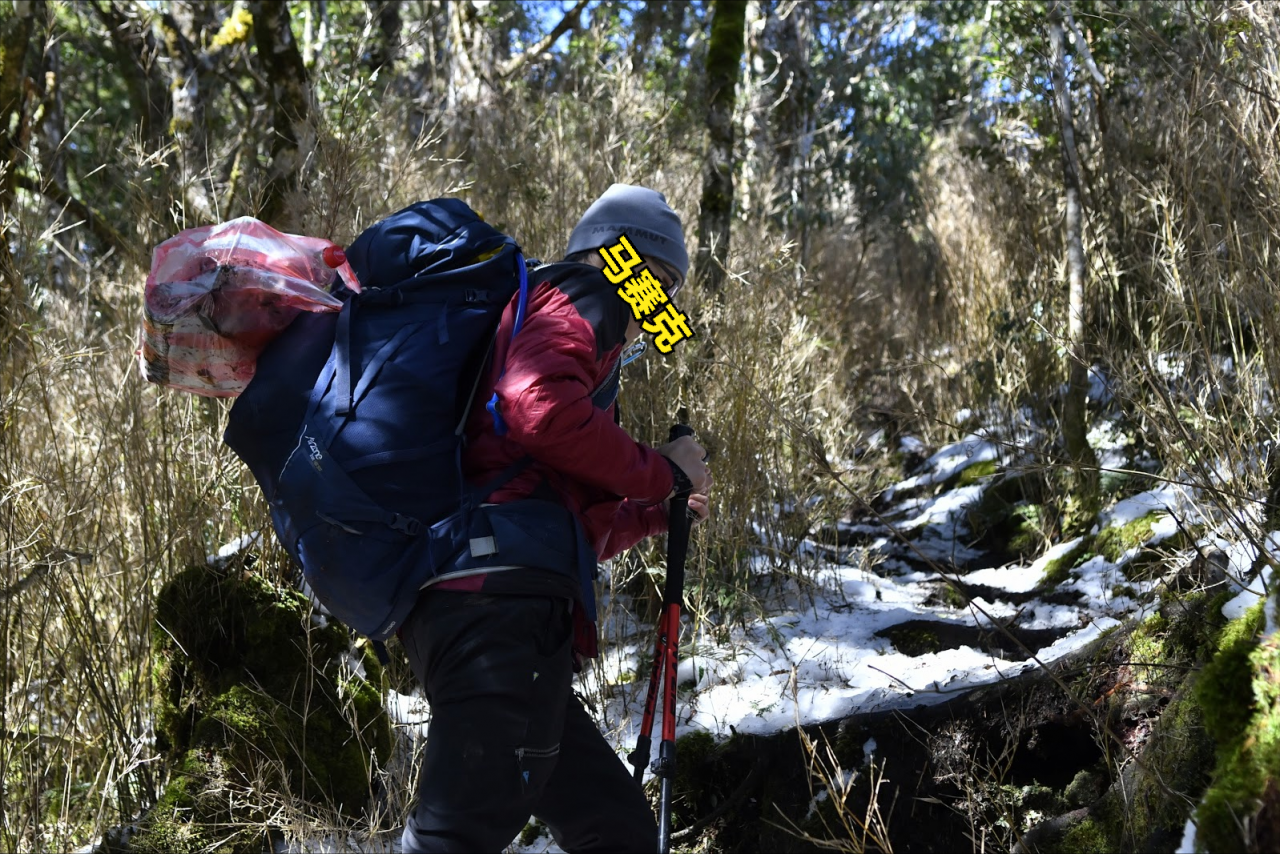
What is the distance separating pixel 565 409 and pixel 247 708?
2017 mm

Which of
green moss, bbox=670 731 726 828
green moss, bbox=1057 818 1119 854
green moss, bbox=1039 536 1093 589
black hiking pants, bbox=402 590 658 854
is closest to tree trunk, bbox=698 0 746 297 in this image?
green moss, bbox=1039 536 1093 589

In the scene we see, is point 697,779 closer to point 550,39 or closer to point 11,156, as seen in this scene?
point 11,156

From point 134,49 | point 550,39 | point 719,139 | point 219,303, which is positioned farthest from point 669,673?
point 134,49

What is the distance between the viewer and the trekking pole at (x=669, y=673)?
7.29ft

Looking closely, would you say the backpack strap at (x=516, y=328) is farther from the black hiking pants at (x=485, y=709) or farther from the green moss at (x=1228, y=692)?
the green moss at (x=1228, y=692)

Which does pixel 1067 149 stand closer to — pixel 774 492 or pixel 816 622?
pixel 774 492

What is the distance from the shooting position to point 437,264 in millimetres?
1941

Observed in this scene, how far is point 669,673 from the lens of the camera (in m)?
2.34

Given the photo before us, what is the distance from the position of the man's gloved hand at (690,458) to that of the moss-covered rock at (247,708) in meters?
1.52

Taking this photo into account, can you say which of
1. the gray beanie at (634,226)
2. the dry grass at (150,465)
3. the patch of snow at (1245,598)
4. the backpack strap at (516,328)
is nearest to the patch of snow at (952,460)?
the dry grass at (150,465)

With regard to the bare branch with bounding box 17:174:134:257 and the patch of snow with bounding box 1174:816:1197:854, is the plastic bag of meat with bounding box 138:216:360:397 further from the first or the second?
the bare branch with bounding box 17:174:134:257

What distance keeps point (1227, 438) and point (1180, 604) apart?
665 mm

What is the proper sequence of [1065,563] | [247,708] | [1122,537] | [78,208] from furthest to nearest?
[78,208]
[1065,563]
[1122,537]
[247,708]

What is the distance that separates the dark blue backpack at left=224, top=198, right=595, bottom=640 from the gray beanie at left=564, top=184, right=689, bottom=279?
0.60 ft
